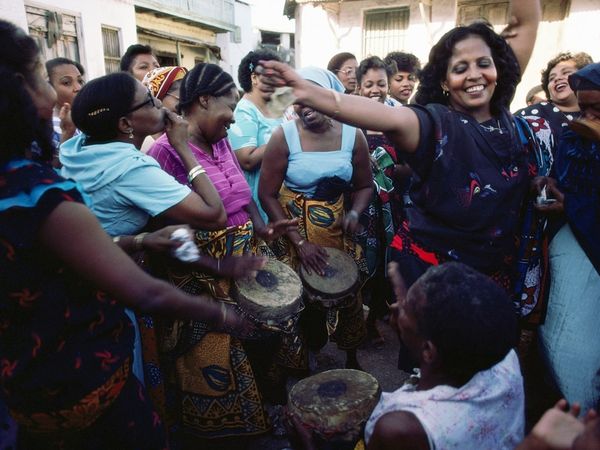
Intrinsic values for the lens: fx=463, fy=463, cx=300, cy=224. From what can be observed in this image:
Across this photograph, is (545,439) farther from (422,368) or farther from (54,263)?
(54,263)

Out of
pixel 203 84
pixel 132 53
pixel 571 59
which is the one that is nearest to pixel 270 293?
pixel 203 84

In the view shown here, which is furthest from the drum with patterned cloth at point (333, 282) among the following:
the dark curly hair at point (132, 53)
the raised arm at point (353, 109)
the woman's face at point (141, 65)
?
the dark curly hair at point (132, 53)

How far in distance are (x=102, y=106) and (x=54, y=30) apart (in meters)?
12.0

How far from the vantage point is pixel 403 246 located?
2359mm

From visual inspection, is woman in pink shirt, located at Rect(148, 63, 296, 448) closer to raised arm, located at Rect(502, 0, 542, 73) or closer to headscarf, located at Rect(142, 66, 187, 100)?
headscarf, located at Rect(142, 66, 187, 100)

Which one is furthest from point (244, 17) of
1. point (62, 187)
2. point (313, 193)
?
point (62, 187)

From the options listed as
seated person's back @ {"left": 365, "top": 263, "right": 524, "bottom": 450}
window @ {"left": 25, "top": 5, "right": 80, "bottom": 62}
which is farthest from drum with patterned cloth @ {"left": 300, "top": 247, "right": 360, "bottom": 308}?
window @ {"left": 25, "top": 5, "right": 80, "bottom": 62}

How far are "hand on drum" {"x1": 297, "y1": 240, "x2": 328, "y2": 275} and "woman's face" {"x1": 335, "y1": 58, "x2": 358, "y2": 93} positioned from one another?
3.40 m

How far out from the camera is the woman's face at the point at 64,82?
3.79 m

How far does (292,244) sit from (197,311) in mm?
1735

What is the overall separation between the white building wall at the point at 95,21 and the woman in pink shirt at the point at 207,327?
11.3 m

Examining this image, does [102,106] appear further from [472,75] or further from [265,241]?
[472,75]

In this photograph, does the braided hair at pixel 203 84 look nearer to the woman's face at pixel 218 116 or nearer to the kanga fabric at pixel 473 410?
the woman's face at pixel 218 116

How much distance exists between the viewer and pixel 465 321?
137 cm
